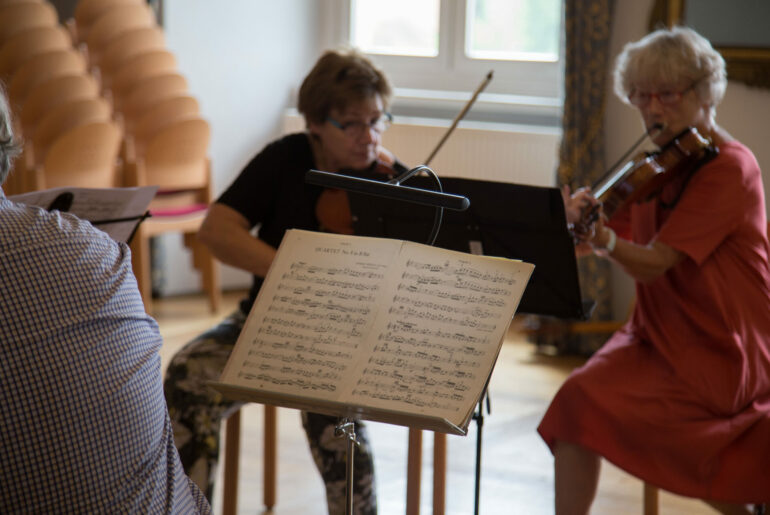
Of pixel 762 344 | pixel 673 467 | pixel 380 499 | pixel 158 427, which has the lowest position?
pixel 380 499

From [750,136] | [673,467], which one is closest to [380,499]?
[673,467]

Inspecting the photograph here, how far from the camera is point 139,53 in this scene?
4.41 meters

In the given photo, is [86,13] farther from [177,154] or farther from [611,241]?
[611,241]

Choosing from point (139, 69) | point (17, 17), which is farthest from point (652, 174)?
point (17, 17)

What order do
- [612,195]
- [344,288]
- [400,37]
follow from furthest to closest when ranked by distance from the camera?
[400,37] < [612,195] < [344,288]

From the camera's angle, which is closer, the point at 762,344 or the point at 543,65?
the point at 762,344

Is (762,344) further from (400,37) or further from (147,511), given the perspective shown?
(400,37)

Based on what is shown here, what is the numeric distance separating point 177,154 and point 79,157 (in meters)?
0.49

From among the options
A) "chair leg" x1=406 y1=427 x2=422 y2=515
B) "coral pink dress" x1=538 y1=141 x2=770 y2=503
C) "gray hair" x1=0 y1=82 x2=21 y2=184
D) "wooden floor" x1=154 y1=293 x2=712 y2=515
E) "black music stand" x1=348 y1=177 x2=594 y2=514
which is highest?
"gray hair" x1=0 y1=82 x2=21 y2=184

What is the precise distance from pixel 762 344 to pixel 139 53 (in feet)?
10.8

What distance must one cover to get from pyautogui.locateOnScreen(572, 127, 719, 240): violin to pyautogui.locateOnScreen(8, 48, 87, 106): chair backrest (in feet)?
9.24

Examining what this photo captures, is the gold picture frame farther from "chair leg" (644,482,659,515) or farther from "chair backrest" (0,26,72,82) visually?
"chair backrest" (0,26,72,82)

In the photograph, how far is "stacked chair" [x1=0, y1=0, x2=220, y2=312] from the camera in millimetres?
3953

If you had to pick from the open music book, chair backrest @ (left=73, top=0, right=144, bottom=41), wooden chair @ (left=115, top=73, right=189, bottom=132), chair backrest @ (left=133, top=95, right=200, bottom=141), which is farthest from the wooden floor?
chair backrest @ (left=73, top=0, right=144, bottom=41)
